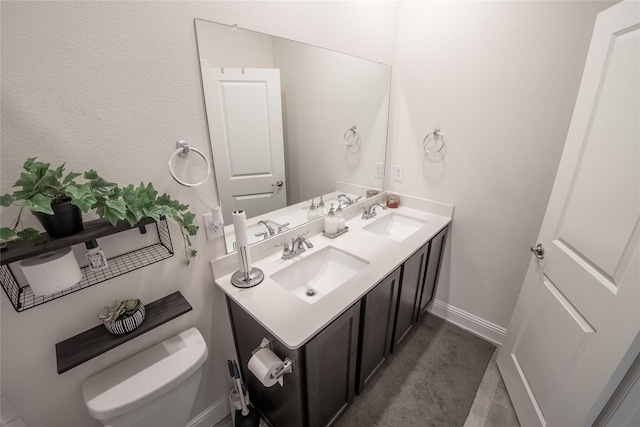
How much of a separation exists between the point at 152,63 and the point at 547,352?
6.71 ft

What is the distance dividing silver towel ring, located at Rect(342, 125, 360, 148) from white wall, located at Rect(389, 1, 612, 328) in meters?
0.32

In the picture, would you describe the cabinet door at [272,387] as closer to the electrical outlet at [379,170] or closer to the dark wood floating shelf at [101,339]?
the dark wood floating shelf at [101,339]

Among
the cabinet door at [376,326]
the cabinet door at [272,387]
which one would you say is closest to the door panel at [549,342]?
the cabinet door at [376,326]


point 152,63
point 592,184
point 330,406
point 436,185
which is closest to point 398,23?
point 436,185

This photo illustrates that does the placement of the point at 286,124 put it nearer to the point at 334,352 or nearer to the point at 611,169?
the point at 334,352

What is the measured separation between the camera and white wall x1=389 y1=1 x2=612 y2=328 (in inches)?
53.8

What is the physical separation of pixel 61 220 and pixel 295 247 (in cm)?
95

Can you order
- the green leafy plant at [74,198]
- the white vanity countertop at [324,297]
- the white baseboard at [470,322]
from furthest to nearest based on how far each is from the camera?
the white baseboard at [470,322]
the white vanity countertop at [324,297]
the green leafy plant at [74,198]

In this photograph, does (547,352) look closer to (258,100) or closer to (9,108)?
(258,100)

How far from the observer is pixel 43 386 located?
0.86 m

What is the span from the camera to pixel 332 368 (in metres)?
1.15

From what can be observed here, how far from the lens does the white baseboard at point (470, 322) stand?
190 cm

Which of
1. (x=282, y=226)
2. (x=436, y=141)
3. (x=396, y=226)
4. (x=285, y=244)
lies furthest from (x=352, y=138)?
(x=285, y=244)

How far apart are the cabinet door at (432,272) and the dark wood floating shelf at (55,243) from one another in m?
1.73
